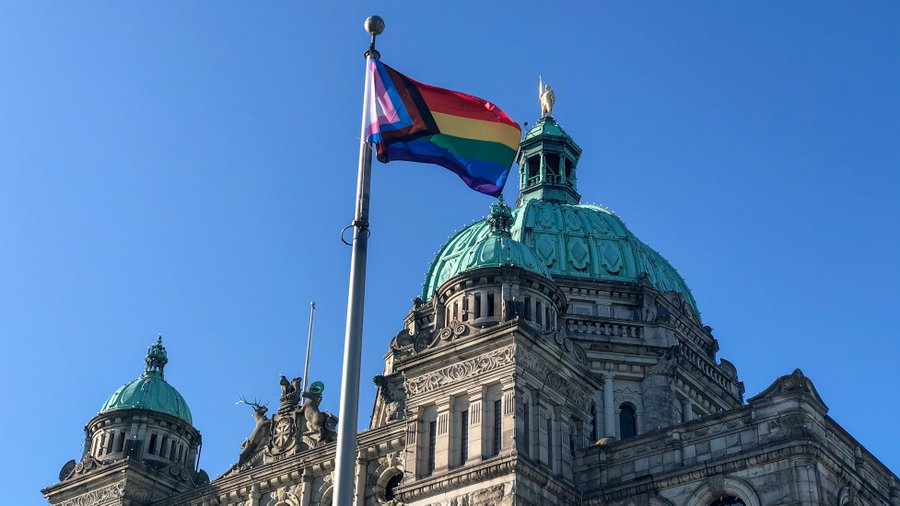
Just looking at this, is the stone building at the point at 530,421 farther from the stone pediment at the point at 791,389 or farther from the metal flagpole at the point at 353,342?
the metal flagpole at the point at 353,342

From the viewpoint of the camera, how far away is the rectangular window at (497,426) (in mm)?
43281

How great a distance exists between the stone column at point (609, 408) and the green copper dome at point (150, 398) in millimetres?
19762

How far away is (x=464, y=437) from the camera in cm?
4431

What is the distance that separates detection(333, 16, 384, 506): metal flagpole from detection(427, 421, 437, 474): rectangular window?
1724cm

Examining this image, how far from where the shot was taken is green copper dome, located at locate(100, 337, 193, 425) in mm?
58719

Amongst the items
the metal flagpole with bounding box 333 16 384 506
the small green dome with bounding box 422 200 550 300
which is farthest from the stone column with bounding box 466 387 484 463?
the metal flagpole with bounding box 333 16 384 506

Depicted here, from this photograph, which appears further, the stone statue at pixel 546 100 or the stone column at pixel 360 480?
the stone statue at pixel 546 100

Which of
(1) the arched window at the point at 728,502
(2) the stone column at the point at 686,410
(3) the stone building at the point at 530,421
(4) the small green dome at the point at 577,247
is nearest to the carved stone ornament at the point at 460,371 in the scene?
(3) the stone building at the point at 530,421

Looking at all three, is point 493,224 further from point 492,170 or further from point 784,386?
point 492,170

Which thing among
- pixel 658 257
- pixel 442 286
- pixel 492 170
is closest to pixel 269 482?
pixel 442 286

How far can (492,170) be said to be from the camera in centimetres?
3288

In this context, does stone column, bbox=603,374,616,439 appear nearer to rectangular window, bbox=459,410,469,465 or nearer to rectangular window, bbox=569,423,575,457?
rectangular window, bbox=569,423,575,457

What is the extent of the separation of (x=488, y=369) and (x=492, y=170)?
13397mm

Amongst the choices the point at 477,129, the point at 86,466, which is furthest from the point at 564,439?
the point at 86,466
